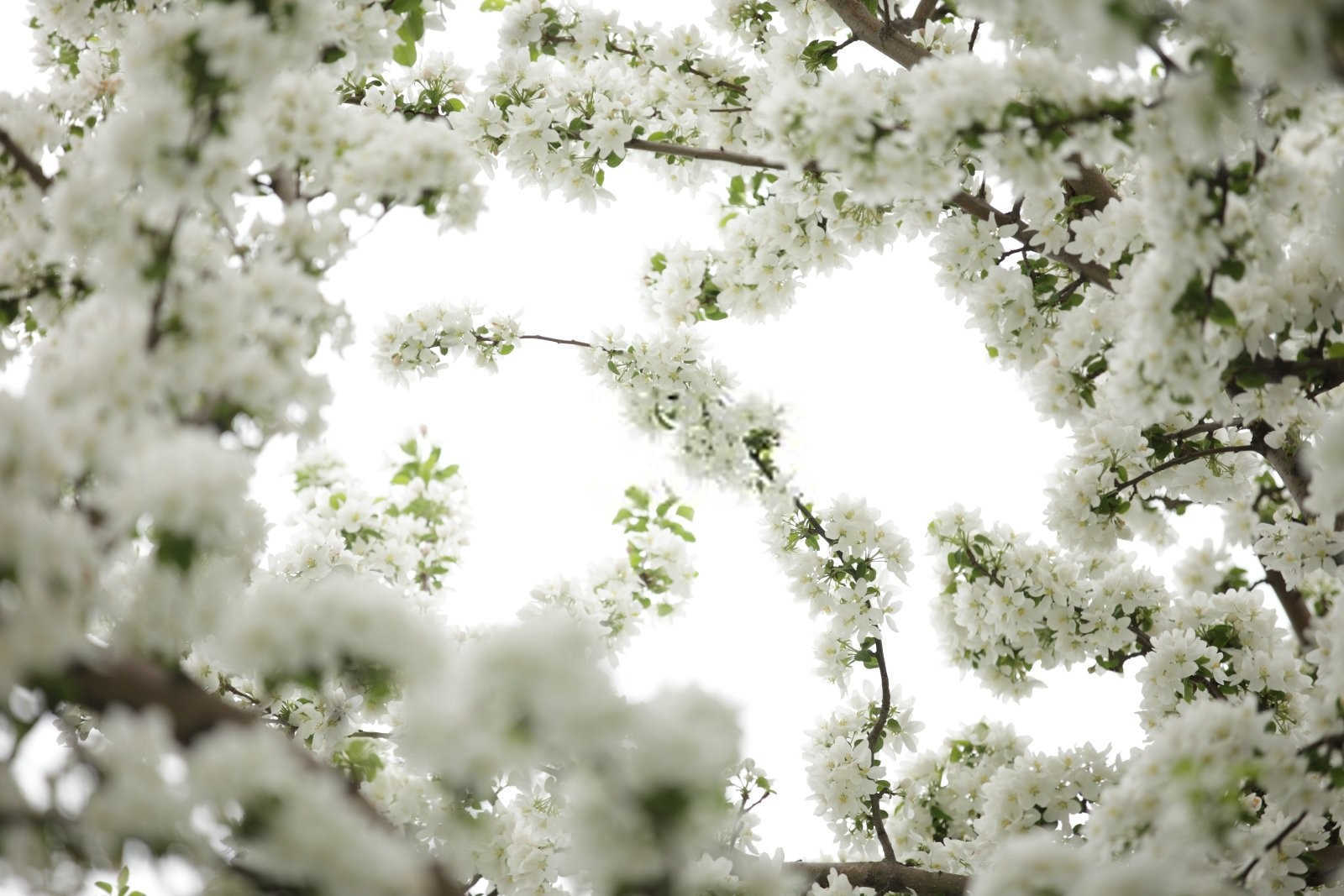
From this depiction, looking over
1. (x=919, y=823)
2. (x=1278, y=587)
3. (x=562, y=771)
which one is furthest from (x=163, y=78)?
(x=1278, y=587)

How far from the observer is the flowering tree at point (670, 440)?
1462 millimetres

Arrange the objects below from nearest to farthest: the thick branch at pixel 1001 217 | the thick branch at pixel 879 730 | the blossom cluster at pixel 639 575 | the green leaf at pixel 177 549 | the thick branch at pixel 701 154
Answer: the green leaf at pixel 177 549, the thick branch at pixel 701 154, the thick branch at pixel 1001 217, the thick branch at pixel 879 730, the blossom cluster at pixel 639 575

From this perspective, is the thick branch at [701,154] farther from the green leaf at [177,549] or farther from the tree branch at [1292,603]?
the tree branch at [1292,603]

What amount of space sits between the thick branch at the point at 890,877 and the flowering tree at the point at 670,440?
0.01 meters

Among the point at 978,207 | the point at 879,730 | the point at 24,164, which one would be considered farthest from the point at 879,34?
the point at 24,164

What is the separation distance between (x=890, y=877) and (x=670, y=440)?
170 cm

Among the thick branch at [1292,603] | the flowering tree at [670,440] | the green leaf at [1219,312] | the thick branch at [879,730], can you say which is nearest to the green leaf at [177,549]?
the flowering tree at [670,440]

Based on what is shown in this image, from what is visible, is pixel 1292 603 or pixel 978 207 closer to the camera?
pixel 978 207

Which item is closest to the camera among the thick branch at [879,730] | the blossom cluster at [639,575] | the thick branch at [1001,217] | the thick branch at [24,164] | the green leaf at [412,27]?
the thick branch at [24,164]

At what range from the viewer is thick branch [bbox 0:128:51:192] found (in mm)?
2133

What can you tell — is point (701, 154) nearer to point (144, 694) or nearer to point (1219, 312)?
point (1219, 312)

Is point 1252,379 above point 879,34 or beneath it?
beneath

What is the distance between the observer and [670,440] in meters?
2.84

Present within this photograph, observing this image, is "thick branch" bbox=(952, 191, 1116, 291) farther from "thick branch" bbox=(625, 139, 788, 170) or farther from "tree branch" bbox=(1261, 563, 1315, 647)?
"tree branch" bbox=(1261, 563, 1315, 647)
